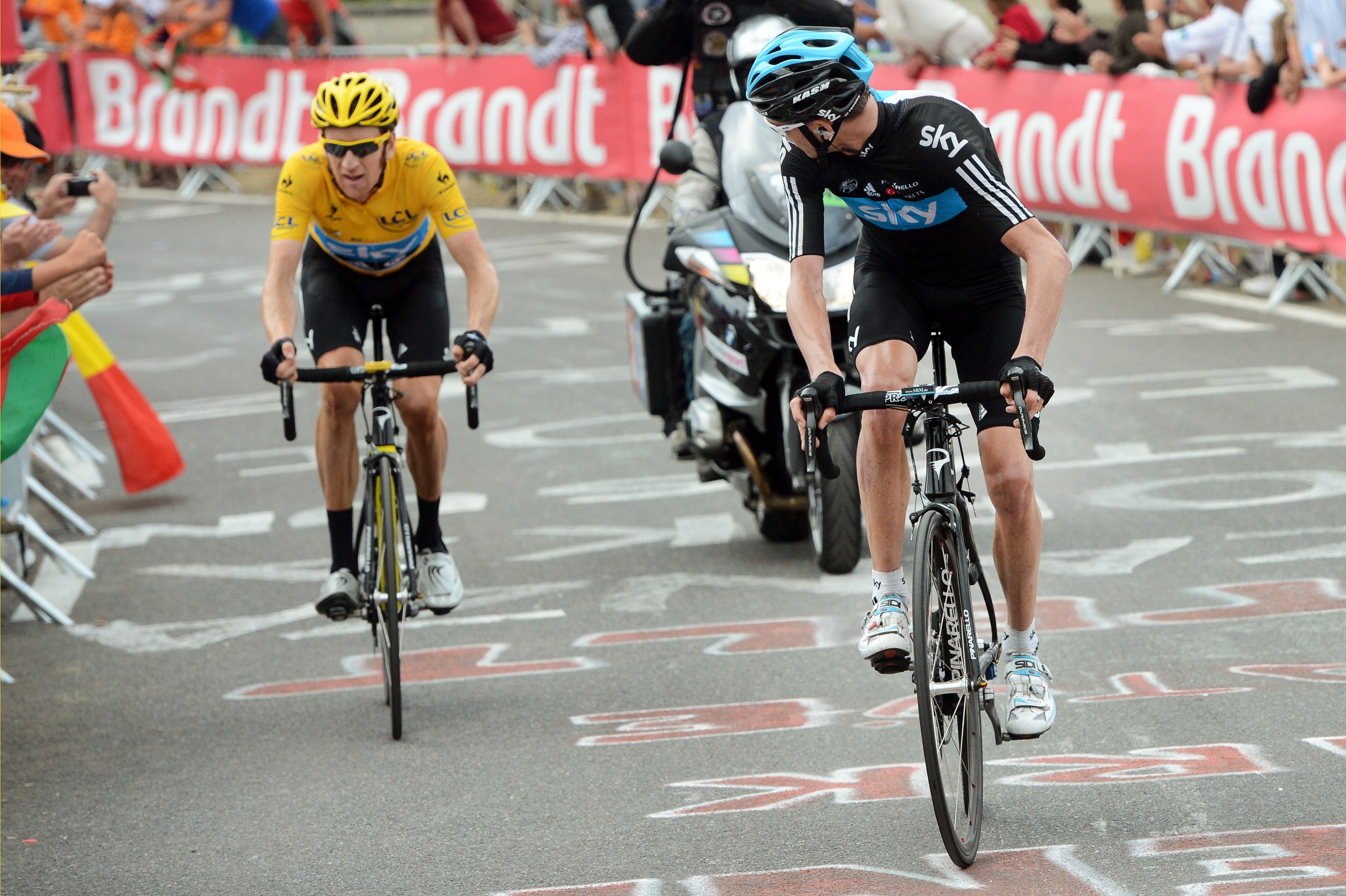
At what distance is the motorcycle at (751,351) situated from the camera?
25.6 feet

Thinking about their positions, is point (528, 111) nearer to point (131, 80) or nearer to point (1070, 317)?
point (131, 80)

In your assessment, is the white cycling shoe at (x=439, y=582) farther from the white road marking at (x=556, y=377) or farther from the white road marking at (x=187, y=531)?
the white road marking at (x=556, y=377)

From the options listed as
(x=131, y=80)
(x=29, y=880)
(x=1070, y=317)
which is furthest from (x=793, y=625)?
(x=131, y=80)

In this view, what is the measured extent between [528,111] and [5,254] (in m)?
13.9

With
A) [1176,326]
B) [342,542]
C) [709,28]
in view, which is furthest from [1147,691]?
[1176,326]

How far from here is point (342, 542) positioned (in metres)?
6.89

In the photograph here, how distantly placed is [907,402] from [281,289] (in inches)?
114

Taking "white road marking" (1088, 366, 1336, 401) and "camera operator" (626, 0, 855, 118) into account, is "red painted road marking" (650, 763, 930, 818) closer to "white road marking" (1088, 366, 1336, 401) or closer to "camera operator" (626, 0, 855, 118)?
"camera operator" (626, 0, 855, 118)

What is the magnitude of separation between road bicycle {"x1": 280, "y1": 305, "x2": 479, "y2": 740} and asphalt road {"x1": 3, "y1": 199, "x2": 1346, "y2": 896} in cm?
36

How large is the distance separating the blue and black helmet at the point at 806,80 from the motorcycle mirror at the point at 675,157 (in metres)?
3.57

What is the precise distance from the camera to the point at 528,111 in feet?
69.8

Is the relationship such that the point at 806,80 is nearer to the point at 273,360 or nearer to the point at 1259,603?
the point at 273,360

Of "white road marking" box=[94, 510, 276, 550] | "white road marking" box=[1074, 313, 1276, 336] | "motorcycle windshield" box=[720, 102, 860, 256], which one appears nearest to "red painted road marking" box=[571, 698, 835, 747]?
"motorcycle windshield" box=[720, 102, 860, 256]

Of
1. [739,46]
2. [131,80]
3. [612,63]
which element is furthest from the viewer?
[131,80]
